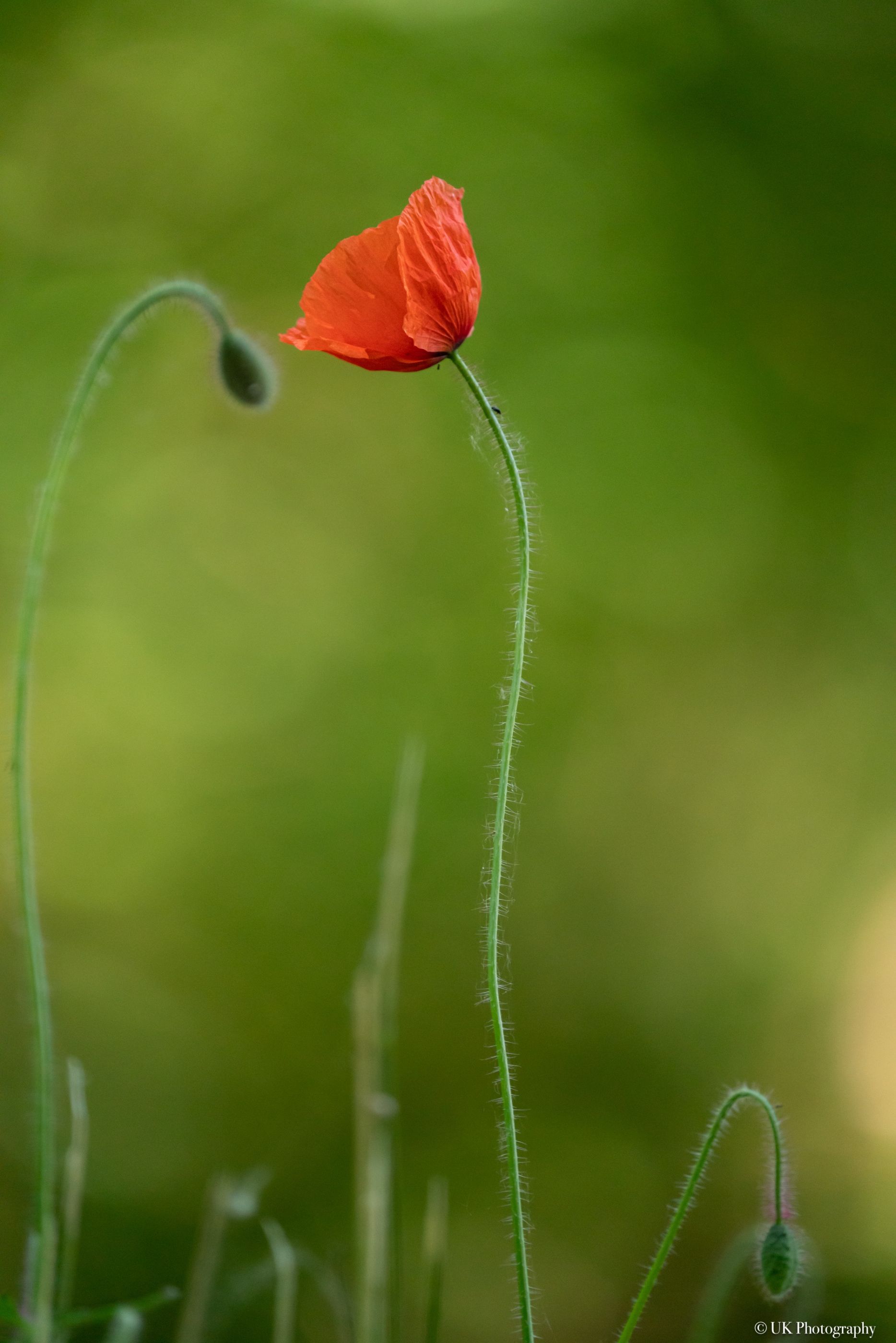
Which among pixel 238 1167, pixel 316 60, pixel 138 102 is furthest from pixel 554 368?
pixel 238 1167

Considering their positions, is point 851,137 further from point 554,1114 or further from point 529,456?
point 554,1114

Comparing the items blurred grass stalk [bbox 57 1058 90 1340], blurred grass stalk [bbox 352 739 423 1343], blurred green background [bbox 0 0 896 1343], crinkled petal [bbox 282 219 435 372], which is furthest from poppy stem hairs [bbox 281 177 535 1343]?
blurred green background [bbox 0 0 896 1343]

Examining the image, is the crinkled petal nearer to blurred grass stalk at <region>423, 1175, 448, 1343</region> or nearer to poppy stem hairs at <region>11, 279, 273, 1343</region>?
poppy stem hairs at <region>11, 279, 273, 1343</region>

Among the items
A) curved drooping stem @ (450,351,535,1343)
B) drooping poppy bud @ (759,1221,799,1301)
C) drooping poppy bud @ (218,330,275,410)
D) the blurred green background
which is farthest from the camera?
the blurred green background

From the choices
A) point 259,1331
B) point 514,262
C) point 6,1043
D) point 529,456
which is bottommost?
point 259,1331

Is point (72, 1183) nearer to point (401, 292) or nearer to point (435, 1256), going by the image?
point (435, 1256)

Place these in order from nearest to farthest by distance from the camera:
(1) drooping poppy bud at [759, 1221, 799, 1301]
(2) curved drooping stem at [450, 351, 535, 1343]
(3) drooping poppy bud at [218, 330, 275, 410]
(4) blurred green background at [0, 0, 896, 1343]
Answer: (2) curved drooping stem at [450, 351, 535, 1343] < (1) drooping poppy bud at [759, 1221, 799, 1301] < (3) drooping poppy bud at [218, 330, 275, 410] < (4) blurred green background at [0, 0, 896, 1343]

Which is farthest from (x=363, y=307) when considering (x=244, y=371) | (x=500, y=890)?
(x=500, y=890)
